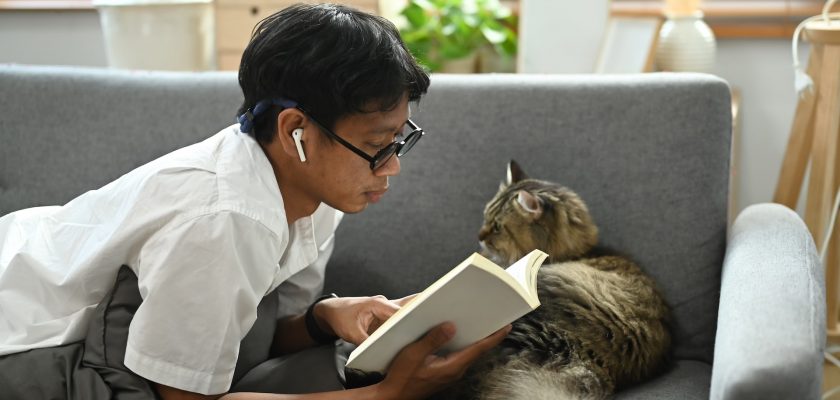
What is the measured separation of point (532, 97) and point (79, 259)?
98 cm

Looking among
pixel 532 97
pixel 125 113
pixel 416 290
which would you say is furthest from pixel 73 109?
pixel 532 97

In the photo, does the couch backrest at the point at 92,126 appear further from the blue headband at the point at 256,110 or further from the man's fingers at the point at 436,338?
the man's fingers at the point at 436,338

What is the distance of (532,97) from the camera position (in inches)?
72.7

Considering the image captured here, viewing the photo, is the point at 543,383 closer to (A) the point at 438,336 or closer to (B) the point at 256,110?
(A) the point at 438,336

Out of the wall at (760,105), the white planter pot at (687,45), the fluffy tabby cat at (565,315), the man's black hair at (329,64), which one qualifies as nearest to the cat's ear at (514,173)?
the fluffy tabby cat at (565,315)

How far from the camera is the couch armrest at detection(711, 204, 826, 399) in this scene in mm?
1127

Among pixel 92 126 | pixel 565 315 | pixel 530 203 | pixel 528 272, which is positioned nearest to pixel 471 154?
pixel 530 203

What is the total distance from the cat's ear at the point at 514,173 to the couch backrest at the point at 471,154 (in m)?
0.05

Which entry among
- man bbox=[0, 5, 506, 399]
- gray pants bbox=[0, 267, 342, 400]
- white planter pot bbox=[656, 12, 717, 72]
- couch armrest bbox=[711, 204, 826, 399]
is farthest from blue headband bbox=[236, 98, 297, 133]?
white planter pot bbox=[656, 12, 717, 72]

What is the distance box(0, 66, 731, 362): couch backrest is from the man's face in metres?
0.50

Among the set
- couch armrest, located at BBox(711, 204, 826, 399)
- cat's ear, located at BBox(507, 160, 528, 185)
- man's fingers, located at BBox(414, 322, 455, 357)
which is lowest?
man's fingers, located at BBox(414, 322, 455, 357)

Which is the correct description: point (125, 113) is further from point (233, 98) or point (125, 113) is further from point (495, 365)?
point (495, 365)

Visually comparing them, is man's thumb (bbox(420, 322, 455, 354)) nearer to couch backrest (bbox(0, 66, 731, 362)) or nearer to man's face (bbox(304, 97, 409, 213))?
man's face (bbox(304, 97, 409, 213))

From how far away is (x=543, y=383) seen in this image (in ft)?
4.38
